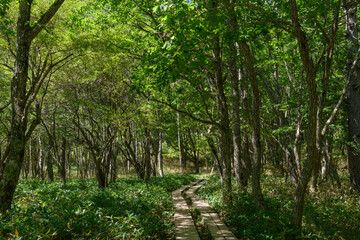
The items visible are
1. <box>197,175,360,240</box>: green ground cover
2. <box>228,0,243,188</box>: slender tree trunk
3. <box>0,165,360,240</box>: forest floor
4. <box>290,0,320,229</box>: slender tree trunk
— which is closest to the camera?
<box>0,165,360,240</box>: forest floor

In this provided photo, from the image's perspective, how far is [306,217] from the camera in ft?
22.8

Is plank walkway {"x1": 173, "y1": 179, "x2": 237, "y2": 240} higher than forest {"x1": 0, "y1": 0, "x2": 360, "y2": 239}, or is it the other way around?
forest {"x1": 0, "y1": 0, "x2": 360, "y2": 239}

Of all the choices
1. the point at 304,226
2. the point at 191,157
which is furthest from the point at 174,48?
the point at 191,157

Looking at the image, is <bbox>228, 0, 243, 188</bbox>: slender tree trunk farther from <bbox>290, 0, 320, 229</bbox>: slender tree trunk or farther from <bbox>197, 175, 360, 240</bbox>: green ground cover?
<bbox>290, 0, 320, 229</bbox>: slender tree trunk

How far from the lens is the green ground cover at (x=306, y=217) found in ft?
18.9

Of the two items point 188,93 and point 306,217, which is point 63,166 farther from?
point 306,217

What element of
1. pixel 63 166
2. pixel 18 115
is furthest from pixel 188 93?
pixel 63 166

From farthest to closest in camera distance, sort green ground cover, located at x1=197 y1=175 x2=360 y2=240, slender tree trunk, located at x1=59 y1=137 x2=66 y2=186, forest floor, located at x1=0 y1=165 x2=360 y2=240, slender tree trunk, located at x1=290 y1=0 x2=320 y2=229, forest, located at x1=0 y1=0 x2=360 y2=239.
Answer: slender tree trunk, located at x1=59 y1=137 x2=66 y2=186 → green ground cover, located at x1=197 y1=175 x2=360 y2=240 → forest, located at x1=0 y1=0 x2=360 y2=239 → slender tree trunk, located at x1=290 y1=0 x2=320 y2=229 → forest floor, located at x1=0 y1=165 x2=360 y2=240

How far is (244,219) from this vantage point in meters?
6.78

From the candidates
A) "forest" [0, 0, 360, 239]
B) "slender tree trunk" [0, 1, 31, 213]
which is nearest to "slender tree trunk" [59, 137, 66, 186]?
"forest" [0, 0, 360, 239]

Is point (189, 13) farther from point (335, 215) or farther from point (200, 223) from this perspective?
point (335, 215)

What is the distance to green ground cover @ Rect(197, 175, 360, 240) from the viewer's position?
18.9ft

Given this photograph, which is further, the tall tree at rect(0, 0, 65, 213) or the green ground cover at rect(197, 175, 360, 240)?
the green ground cover at rect(197, 175, 360, 240)

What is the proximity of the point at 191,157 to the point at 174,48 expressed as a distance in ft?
109
